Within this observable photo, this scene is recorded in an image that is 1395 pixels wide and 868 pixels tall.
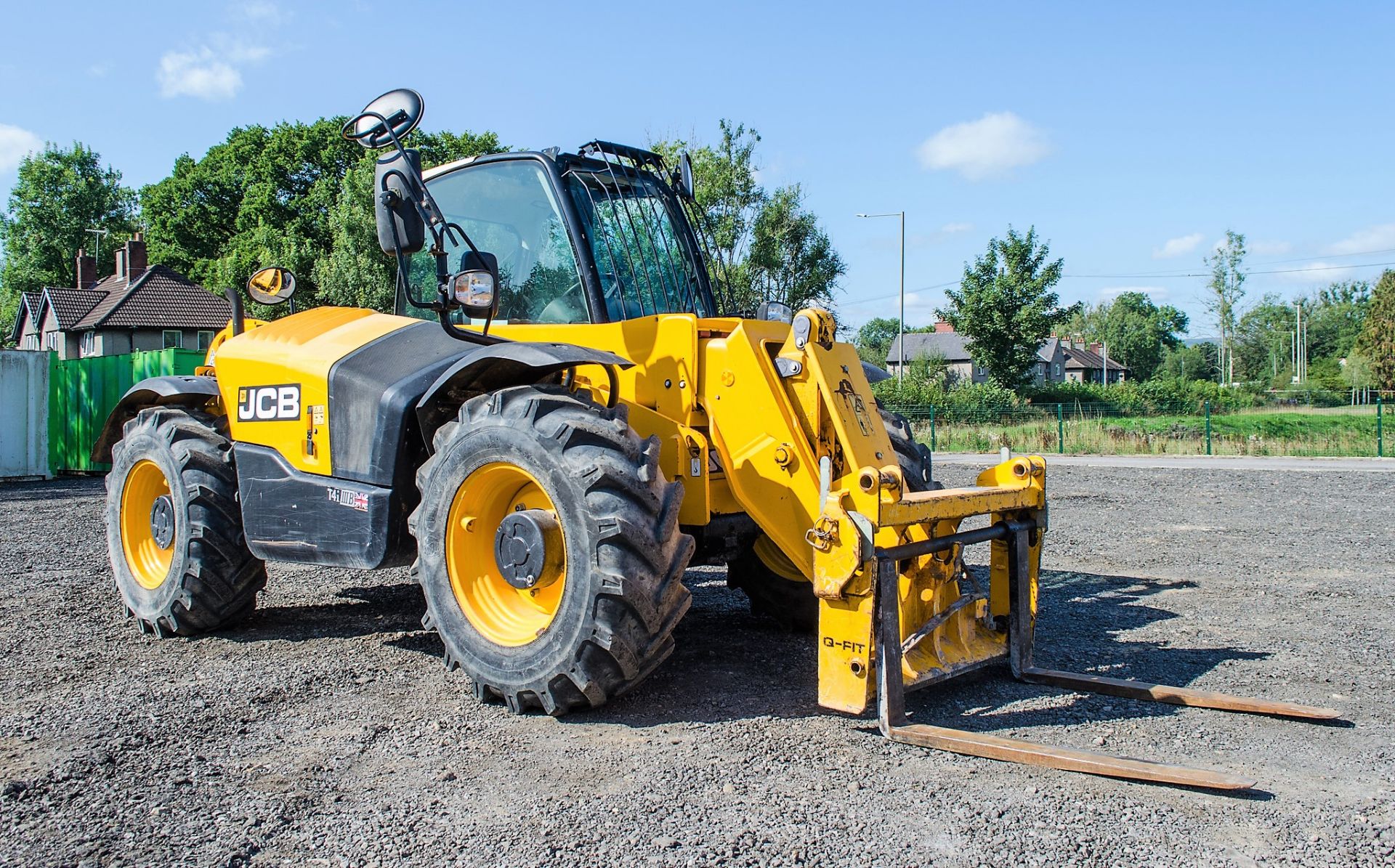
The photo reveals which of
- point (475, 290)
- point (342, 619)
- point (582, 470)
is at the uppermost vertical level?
point (475, 290)

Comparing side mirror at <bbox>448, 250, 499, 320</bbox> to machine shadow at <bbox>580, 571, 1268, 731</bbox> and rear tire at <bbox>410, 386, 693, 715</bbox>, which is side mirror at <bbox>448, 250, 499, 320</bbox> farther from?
machine shadow at <bbox>580, 571, 1268, 731</bbox>

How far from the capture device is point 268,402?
5793mm

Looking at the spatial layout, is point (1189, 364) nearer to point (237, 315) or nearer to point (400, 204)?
point (237, 315)

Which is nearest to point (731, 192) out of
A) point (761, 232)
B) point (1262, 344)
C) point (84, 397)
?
point (761, 232)

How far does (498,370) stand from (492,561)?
95 cm

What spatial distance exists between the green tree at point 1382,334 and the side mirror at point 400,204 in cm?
6534

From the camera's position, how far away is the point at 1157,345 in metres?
109

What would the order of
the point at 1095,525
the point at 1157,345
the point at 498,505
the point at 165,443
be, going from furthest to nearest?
the point at 1157,345
the point at 1095,525
the point at 165,443
the point at 498,505

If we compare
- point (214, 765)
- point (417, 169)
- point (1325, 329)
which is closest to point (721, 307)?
point (417, 169)

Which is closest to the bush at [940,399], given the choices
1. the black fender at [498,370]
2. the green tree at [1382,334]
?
the black fender at [498,370]

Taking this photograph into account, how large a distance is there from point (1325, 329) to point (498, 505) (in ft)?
363

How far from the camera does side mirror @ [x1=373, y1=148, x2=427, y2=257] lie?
479 centimetres

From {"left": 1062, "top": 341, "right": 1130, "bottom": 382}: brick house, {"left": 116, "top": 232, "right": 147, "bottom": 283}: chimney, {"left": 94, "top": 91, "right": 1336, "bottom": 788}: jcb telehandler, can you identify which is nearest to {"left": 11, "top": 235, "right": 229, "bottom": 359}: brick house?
{"left": 116, "top": 232, "right": 147, "bottom": 283}: chimney

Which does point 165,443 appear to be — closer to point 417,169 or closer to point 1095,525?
point 417,169
